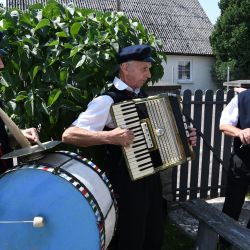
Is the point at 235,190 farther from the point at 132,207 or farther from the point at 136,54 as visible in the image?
the point at 136,54

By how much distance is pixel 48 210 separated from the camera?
225cm

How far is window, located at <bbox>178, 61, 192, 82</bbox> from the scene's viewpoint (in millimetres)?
22594

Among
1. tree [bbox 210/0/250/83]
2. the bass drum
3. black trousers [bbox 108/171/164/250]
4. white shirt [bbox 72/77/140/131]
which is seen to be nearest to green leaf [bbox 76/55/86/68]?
white shirt [bbox 72/77/140/131]

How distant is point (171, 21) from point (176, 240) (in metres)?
20.2

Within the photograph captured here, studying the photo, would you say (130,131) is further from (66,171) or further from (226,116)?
(226,116)

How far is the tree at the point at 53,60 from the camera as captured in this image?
3051 millimetres

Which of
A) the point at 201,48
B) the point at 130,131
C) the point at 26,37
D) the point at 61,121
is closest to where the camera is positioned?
the point at 130,131

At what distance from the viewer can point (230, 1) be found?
20844 mm

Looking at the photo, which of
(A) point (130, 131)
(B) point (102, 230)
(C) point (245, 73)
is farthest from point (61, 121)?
(C) point (245, 73)

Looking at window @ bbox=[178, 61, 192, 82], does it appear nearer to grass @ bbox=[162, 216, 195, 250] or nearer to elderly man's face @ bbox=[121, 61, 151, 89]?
grass @ bbox=[162, 216, 195, 250]

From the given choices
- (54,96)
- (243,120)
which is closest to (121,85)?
(54,96)

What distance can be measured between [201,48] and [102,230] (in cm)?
2115

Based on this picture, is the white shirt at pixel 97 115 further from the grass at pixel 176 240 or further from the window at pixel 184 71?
the window at pixel 184 71

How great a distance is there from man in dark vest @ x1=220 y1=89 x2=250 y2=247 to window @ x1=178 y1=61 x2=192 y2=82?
1922 cm
